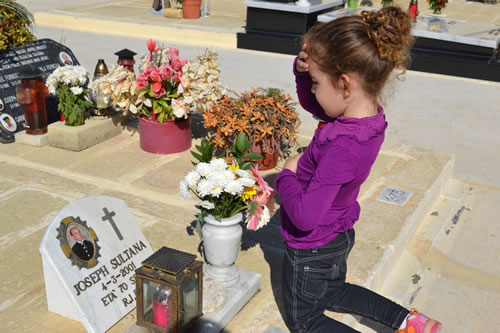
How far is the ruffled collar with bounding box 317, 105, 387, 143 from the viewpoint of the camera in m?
2.24

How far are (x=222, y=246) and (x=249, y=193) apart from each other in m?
0.32

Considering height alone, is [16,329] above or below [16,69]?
below

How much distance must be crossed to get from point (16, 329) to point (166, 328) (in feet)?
2.65

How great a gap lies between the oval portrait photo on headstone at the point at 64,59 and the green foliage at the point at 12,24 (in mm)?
398

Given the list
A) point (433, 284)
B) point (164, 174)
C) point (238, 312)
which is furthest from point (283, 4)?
point (238, 312)

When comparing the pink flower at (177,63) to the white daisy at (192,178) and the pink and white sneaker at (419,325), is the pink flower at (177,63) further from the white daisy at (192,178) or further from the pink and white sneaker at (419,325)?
the pink and white sneaker at (419,325)

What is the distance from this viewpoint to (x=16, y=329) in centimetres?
276

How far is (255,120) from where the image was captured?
473cm

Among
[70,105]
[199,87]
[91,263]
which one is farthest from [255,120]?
[91,263]

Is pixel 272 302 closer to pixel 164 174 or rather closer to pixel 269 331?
pixel 269 331

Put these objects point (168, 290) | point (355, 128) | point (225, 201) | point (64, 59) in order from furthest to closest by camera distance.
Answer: point (64, 59), point (225, 201), point (168, 290), point (355, 128)

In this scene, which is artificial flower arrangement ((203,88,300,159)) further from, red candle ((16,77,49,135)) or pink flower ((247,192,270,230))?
pink flower ((247,192,270,230))

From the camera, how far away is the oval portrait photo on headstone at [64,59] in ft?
20.6

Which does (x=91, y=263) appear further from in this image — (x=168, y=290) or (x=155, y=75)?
(x=155, y=75)
